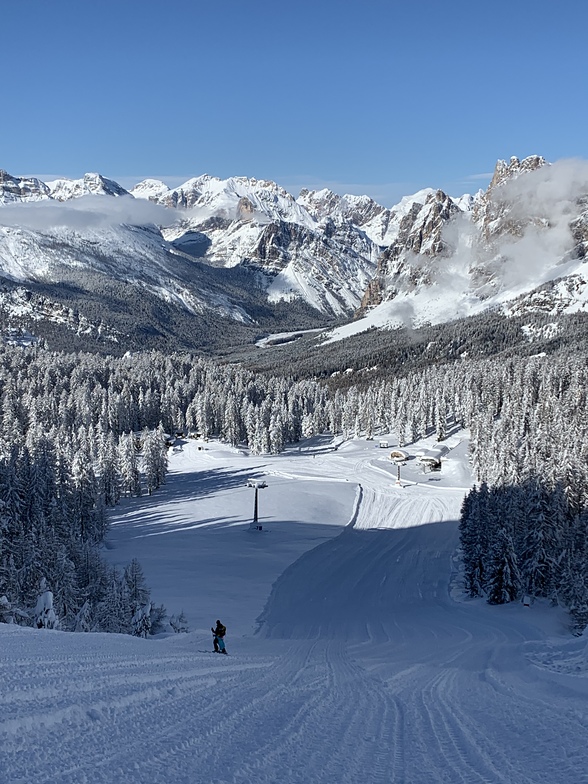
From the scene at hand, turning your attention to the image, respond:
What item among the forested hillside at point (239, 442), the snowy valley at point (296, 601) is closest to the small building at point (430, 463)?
the snowy valley at point (296, 601)

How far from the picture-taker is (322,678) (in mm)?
17516

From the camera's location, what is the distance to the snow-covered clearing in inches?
316

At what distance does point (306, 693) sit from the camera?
14172 millimetres

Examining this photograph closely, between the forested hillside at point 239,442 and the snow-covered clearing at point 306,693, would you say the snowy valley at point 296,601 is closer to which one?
the snow-covered clearing at point 306,693

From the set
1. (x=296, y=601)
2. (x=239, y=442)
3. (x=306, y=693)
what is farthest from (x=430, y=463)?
(x=306, y=693)

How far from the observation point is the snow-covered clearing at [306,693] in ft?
26.3

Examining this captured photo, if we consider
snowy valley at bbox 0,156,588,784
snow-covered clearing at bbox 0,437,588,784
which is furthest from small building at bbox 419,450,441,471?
snow-covered clearing at bbox 0,437,588,784

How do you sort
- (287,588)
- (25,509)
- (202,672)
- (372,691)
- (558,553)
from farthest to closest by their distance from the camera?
(25,509)
(287,588)
(558,553)
(372,691)
(202,672)

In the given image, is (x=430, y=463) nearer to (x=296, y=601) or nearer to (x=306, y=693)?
(x=296, y=601)

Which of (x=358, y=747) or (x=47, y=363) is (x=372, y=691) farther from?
(x=47, y=363)

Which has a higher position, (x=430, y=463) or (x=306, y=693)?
(x=306, y=693)

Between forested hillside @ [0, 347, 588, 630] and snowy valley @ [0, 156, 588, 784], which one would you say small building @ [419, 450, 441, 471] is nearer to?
snowy valley @ [0, 156, 588, 784]

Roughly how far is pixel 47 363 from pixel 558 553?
17440 centimetres

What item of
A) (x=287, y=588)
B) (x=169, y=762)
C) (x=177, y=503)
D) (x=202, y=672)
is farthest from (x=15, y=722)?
(x=177, y=503)
